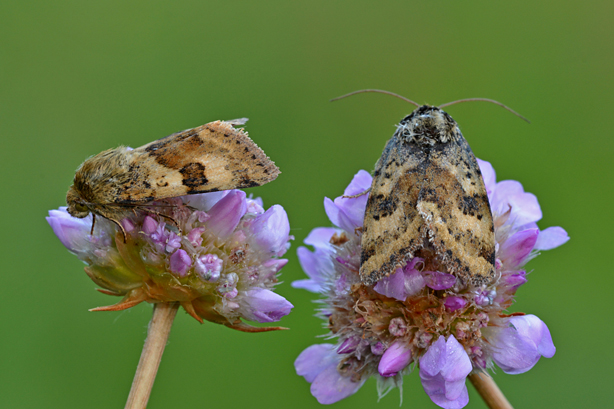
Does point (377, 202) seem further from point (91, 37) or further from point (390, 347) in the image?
point (91, 37)

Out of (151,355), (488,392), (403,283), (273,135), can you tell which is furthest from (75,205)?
(273,135)

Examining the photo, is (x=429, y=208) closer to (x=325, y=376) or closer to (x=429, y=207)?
(x=429, y=207)

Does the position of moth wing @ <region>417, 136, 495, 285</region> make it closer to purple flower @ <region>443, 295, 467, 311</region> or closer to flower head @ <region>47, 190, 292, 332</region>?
purple flower @ <region>443, 295, 467, 311</region>

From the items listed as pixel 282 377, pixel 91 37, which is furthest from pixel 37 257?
pixel 91 37

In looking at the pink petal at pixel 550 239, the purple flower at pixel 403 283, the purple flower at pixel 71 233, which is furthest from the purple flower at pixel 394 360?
the purple flower at pixel 71 233

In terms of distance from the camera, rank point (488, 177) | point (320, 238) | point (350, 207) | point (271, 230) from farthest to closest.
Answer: point (320, 238)
point (488, 177)
point (350, 207)
point (271, 230)

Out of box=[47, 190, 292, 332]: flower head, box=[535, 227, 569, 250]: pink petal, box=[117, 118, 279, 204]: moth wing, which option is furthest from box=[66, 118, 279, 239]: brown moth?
box=[535, 227, 569, 250]: pink petal

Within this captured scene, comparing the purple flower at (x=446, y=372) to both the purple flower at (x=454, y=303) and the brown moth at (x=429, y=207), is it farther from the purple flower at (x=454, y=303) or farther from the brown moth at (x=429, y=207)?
the brown moth at (x=429, y=207)

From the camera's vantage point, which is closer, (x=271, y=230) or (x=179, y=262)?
(x=179, y=262)
